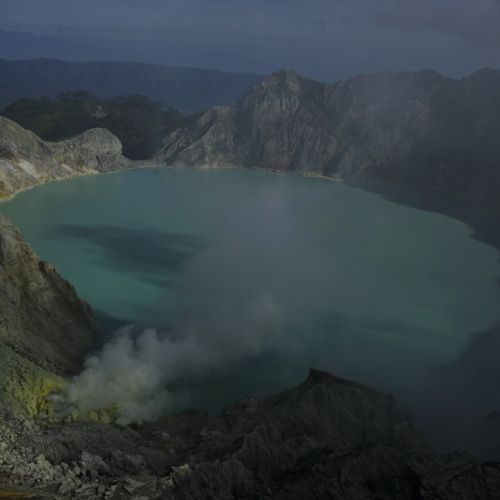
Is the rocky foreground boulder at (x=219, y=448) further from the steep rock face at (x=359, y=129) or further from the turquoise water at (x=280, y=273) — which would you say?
the steep rock face at (x=359, y=129)

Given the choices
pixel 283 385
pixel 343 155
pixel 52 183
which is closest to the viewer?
pixel 283 385

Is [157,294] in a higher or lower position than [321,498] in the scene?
lower

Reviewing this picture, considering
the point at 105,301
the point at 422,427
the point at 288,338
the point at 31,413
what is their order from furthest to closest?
1. the point at 105,301
2. the point at 288,338
3. the point at 422,427
4. the point at 31,413

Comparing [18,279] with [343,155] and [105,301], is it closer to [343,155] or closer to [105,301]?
[105,301]

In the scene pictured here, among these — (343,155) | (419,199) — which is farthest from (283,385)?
(343,155)

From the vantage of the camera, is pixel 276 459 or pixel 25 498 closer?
pixel 25 498

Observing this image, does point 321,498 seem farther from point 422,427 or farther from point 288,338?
point 288,338

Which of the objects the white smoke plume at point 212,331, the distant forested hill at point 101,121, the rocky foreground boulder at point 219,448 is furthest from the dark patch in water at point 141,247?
the distant forested hill at point 101,121
